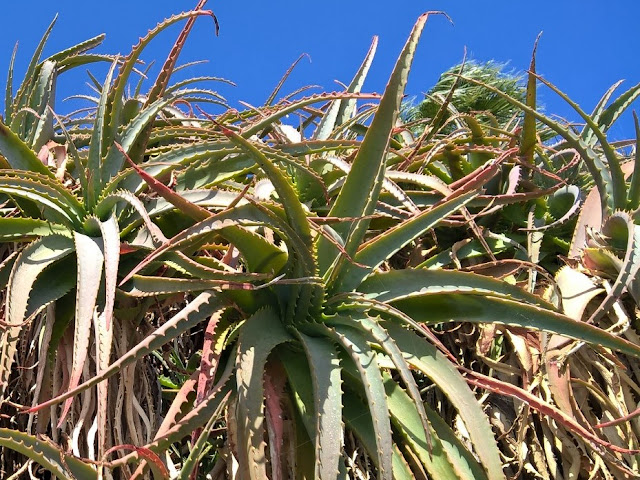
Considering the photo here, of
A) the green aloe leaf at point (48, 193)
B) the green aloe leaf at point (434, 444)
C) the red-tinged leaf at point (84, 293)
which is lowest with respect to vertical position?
the green aloe leaf at point (434, 444)

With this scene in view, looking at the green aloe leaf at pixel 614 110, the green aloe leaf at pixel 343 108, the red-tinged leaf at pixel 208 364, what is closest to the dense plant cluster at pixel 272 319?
the red-tinged leaf at pixel 208 364

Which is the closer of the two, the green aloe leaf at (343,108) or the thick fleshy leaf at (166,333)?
the thick fleshy leaf at (166,333)

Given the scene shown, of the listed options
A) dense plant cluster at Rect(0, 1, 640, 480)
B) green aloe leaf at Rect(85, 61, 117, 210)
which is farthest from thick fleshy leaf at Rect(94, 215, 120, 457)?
green aloe leaf at Rect(85, 61, 117, 210)

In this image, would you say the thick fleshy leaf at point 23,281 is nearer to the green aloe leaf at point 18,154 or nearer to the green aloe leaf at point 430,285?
the green aloe leaf at point 18,154

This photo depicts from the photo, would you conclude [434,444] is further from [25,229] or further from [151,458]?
[25,229]

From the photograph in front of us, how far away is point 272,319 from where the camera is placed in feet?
3.32

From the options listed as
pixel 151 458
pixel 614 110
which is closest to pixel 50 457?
pixel 151 458

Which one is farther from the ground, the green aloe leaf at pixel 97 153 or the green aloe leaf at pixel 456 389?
the green aloe leaf at pixel 97 153

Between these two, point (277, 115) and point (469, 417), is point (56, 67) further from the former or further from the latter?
point (469, 417)

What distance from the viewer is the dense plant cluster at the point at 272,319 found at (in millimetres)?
905

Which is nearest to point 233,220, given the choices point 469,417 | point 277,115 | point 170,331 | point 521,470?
point 170,331

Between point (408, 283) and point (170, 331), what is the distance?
14.2 inches

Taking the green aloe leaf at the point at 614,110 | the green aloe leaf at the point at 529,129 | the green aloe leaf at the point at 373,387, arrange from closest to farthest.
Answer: the green aloe leaf at the point at 373,387
the green aloe leaf at the point at 529,129
the green aloe leaf at the point at 614,110

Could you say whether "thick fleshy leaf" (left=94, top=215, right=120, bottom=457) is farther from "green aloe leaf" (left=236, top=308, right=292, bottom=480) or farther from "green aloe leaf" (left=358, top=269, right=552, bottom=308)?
"green aloe leaf" (left=358, top=269, right=552, bottom=308)
